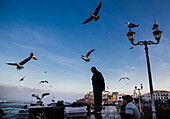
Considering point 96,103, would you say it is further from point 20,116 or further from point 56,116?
point 20,116

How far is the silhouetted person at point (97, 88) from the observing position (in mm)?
3404

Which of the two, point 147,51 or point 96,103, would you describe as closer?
point 96,103

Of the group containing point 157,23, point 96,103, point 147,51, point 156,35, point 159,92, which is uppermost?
point 157,23

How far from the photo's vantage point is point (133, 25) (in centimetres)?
815

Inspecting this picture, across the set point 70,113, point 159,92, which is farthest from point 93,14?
point 159,92

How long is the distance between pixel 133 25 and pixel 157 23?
133cm

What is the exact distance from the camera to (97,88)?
3.57 metres

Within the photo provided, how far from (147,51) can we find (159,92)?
14229 centimetres

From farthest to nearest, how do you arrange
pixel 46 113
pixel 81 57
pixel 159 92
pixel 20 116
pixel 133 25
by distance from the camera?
pixel 159 92
pixel 81 57
pixel 133 25
pixel 20 116
pixel 46 113

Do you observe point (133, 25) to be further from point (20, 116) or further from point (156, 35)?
point (20, 116)

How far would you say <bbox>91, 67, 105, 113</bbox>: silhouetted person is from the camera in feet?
11.2

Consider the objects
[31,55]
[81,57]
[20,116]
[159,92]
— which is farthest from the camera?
[159,92]

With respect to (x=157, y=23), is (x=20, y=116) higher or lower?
lower

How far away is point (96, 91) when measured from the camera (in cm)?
353
